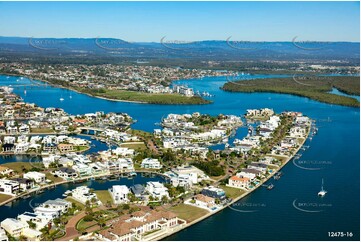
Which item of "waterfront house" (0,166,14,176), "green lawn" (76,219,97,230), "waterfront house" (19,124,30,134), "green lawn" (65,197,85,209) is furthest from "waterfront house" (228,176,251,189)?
"waterfront house" (19,124,30,134)

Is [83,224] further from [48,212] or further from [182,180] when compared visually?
[182,180]

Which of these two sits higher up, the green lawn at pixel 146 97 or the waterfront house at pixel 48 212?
the green lawn at pixel 146 97

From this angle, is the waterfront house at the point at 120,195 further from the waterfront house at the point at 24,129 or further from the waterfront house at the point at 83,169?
the waterfront house at the point at 24,129

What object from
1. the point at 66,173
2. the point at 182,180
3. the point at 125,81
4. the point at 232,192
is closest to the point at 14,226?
the point at 66,173

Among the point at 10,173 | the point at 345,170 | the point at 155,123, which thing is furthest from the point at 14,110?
the point at 345,170

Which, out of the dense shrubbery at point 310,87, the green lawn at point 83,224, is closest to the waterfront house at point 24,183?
the green lawn at point 83,224
